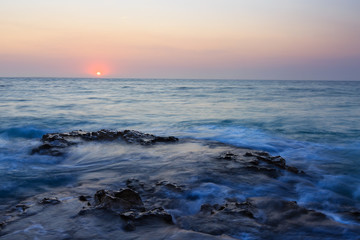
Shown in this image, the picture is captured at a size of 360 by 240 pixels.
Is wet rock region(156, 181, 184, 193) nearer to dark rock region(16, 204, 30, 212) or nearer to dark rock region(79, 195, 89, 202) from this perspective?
dark rock region(79, 195, 89, 202)

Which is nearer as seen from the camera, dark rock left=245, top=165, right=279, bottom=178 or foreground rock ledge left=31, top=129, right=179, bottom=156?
dark rock left=245, top=165, right=279, bottom=178

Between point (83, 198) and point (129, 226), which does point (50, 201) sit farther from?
point (129, 226)

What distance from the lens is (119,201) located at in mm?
3076

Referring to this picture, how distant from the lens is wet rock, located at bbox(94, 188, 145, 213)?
3.02m

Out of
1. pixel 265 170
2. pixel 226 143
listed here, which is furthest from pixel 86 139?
pixel 265 170

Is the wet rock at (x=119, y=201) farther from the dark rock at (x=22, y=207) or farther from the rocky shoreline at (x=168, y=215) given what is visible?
the dark rock at (x=22, y=207)

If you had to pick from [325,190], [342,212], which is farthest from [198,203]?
[325,190]

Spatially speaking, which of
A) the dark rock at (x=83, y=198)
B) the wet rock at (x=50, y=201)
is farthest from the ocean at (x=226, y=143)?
the dark rock at (x=83, y=198)

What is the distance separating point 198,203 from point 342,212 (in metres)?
1.65

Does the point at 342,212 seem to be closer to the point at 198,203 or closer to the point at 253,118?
the point at 198,203

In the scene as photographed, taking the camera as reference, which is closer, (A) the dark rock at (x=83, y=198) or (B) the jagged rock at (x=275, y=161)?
(A) the dark rock at (x=83, y=198)

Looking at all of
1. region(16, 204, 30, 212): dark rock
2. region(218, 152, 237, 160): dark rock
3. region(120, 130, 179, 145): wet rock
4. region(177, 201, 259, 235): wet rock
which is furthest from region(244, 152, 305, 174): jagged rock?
region(16, 204, 30, 212): dark rock

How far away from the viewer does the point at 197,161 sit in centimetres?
505

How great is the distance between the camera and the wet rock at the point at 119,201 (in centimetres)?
302
